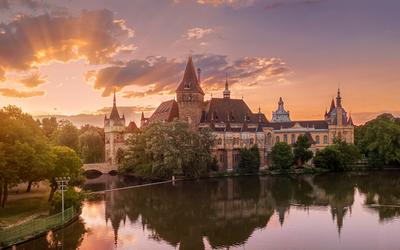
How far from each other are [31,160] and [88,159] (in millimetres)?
47833

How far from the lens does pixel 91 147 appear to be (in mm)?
78375

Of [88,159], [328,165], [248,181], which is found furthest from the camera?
[88,159]

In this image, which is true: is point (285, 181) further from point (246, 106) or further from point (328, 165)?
point (246, 106)

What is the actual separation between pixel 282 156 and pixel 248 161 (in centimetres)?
557

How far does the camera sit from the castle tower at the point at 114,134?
7719cm

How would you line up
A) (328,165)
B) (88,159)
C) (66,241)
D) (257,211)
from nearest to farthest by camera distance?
(66,241)
(257,211)
(328,165)
(88,159)

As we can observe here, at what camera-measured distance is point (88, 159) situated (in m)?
77.6

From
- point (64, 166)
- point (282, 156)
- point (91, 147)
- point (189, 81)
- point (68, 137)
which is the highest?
point (189, 81)

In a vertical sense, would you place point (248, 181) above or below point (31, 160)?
below

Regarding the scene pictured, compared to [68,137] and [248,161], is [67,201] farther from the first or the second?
[68,137]

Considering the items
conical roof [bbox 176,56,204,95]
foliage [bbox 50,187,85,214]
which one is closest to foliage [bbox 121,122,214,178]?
conical roof [bbox 176,56,204,95]

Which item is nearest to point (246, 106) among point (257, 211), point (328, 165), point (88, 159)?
point (328, 165)

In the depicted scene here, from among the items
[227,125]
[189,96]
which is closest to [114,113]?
[189,96]

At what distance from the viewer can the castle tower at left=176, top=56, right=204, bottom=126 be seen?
71.1 meters
